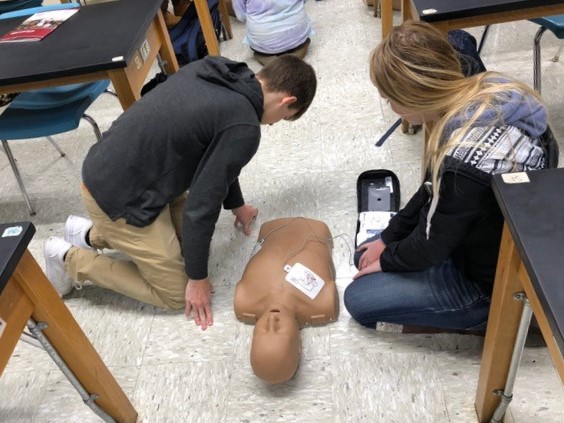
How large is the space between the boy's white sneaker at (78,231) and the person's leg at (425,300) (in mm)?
922

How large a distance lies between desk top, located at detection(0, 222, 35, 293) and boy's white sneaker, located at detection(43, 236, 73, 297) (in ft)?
2.50

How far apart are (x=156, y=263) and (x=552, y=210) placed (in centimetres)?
111

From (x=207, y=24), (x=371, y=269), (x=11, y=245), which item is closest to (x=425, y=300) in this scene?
(x=371, y=269)

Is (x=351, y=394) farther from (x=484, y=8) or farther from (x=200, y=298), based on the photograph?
(x=484, y=8)

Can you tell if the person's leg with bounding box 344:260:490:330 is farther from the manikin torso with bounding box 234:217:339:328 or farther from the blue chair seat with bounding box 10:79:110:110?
the blue chair seat with bounding box 10:79:110:110

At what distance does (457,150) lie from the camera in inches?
39.8

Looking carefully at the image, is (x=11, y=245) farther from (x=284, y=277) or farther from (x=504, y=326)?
(x=504, y=326)

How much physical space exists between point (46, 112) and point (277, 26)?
135 cm

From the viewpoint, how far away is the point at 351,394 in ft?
4.38

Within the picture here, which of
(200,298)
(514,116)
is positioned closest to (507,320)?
(514,116)

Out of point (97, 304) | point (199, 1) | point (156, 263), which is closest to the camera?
point (156, 263)

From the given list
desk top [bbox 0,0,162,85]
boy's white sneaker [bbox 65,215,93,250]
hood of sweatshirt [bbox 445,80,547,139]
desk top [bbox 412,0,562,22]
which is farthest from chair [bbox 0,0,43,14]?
hood of sweatshirt [bbox 445,80,547,139]

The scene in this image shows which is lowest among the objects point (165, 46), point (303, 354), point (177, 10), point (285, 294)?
point (303, 354)

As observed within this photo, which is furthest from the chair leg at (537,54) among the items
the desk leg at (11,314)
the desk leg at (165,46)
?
the desk leg at (11,314)
